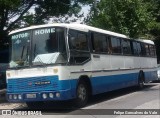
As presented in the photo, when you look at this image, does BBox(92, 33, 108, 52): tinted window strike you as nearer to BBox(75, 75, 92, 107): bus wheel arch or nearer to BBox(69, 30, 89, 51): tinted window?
BBox(69, 30, 89, 51): tinted window

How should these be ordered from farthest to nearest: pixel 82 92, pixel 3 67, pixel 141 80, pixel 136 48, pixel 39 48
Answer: pixel 3 67, pixel 141 80, pixel 136 48, pixel 82 92, pixel 39 48

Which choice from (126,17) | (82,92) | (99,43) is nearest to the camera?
(82,92)

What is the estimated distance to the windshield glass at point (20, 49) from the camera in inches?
478

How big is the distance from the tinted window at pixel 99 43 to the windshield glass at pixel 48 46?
228 cm

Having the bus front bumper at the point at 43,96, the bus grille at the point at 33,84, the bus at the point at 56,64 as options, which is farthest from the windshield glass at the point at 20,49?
the bus front bumper at the point at 43,96

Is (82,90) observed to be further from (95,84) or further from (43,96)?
(43,96)

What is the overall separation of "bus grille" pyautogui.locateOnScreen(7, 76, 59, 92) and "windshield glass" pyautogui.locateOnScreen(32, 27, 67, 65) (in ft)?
1.81

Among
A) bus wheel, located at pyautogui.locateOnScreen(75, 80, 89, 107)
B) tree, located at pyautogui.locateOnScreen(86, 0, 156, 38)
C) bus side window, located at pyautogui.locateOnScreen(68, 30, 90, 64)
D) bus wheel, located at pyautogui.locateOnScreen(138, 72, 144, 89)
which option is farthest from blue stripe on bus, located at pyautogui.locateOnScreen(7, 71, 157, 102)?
tree, located at pyautogui.locateOnScreen(86, 0, 156, 38)

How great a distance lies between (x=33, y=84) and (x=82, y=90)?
184cm

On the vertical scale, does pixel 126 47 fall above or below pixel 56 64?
above

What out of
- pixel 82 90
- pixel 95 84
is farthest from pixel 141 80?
pixel 82 90

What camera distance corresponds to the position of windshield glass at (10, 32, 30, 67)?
12.1 meters

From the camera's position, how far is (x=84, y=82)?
12.9m

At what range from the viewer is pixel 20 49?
40.7 feet
